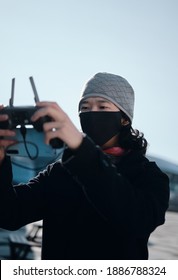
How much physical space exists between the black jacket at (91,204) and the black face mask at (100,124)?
0.17 meters

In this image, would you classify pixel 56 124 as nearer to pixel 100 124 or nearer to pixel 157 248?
pixel 100 124

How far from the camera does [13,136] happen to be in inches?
95.4

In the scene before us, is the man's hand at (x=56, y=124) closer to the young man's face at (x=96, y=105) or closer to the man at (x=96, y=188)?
the man at (x=96, y=188)

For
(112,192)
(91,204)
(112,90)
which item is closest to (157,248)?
(112,90)

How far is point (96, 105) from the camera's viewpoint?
9.41 feet

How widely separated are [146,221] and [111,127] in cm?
65

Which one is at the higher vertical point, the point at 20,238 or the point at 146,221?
the point at 146,221

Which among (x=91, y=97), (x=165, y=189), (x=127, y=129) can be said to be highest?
(x=91, y=97)

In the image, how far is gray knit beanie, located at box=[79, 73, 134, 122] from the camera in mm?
2906

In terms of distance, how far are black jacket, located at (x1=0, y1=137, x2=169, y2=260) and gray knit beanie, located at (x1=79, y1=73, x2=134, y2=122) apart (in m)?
0.33

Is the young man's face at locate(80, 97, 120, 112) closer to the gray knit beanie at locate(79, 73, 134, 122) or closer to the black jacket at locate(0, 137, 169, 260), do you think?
the gray knit beanie at locate(79, 73, 134, 122)

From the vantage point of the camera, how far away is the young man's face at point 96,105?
2.87 meters

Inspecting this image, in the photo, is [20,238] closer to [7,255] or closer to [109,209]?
[7,255]

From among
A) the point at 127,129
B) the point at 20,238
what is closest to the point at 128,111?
the point at 127,129
